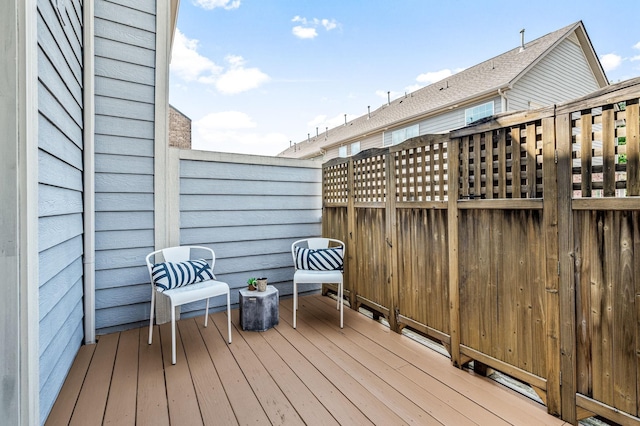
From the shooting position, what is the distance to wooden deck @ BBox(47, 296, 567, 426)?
1558 millimetres

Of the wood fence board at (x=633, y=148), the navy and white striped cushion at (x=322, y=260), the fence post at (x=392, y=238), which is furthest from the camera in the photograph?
the navy and white striped cushion at (x=322, y=260)

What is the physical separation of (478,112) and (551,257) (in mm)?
6729

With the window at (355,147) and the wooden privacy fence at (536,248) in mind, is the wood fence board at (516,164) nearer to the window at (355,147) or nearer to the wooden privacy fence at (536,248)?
the wooden privacy fence at (536,248)

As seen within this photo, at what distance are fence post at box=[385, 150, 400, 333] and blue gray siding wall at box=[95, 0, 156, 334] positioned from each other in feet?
7.10

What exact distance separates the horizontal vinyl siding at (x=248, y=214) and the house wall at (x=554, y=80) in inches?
236

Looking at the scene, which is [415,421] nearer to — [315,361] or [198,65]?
[315,361]

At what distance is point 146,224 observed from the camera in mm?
2725

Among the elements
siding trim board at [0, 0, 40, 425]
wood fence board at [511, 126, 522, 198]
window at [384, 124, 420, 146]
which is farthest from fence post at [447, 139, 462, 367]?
window at [384, 124, 420, 146]

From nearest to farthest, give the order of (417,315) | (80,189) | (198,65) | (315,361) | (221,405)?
1. (221,405)
2. (315,361)
3. (80,189)
4. (417,315)
5. (198,65)

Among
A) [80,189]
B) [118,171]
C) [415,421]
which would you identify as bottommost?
[415,421]

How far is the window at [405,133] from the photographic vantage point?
28.4 ft

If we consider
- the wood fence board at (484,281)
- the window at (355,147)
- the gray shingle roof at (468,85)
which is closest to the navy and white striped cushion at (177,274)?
the wood fence board at (484,281)

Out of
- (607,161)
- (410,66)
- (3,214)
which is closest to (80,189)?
(3,214)

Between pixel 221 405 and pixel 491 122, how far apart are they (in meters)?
2.30
